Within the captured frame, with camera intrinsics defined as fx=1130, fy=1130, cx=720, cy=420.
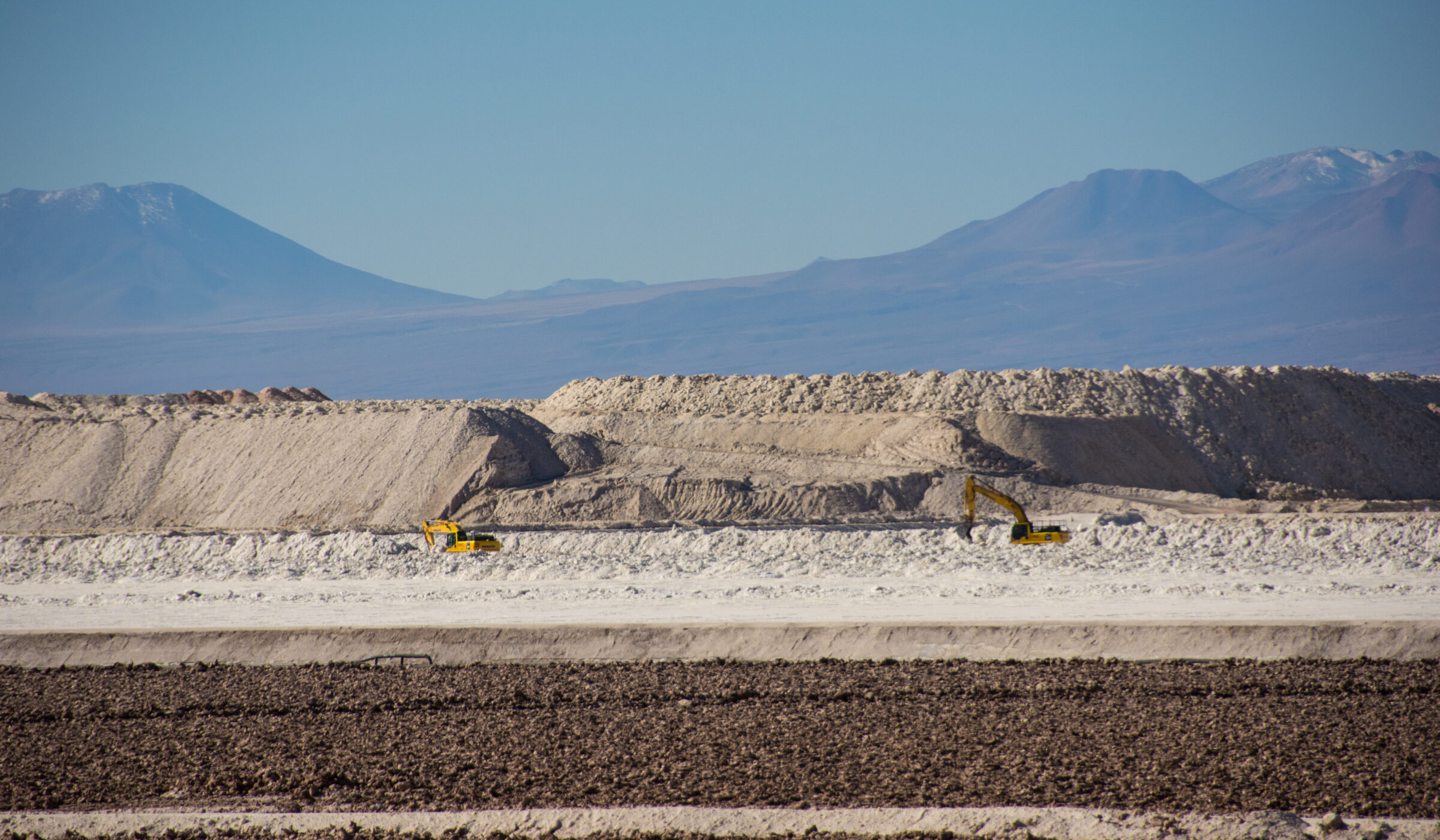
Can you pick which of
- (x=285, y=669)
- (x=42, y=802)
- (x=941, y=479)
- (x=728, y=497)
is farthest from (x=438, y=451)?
(x=42, y=802)

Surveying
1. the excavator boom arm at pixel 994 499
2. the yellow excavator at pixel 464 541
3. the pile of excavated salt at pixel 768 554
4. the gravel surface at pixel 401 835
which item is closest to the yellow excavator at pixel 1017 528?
the excavator boom arm at pixel 994 499

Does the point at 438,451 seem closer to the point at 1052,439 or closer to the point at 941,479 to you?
the point at 941,479

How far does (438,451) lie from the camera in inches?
925

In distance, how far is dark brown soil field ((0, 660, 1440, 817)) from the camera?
20.9 feet

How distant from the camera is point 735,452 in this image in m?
26.0

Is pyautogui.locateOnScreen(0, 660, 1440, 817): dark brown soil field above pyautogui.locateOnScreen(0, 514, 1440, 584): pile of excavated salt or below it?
above

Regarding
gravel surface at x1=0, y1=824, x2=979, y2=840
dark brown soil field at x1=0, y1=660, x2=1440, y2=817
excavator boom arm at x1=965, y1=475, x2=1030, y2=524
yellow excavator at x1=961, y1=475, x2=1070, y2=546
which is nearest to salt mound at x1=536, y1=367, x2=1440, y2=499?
yellow excavator at x1=961, y1=475, x2=1070, y2=546

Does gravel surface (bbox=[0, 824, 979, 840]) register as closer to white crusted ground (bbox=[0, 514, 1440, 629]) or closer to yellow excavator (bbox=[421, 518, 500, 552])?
white crusted ground (bbox=[0, 514, 1440, 629])

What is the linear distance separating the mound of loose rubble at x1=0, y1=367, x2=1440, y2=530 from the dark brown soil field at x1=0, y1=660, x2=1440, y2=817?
10.8 metres

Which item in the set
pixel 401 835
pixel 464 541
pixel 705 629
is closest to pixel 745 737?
pixel 401 835

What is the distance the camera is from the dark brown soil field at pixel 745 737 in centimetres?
636

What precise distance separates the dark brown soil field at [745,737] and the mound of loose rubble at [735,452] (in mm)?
10798

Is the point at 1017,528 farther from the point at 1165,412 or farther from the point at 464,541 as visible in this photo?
the point at 1165,412

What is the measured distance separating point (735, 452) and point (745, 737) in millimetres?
18520
